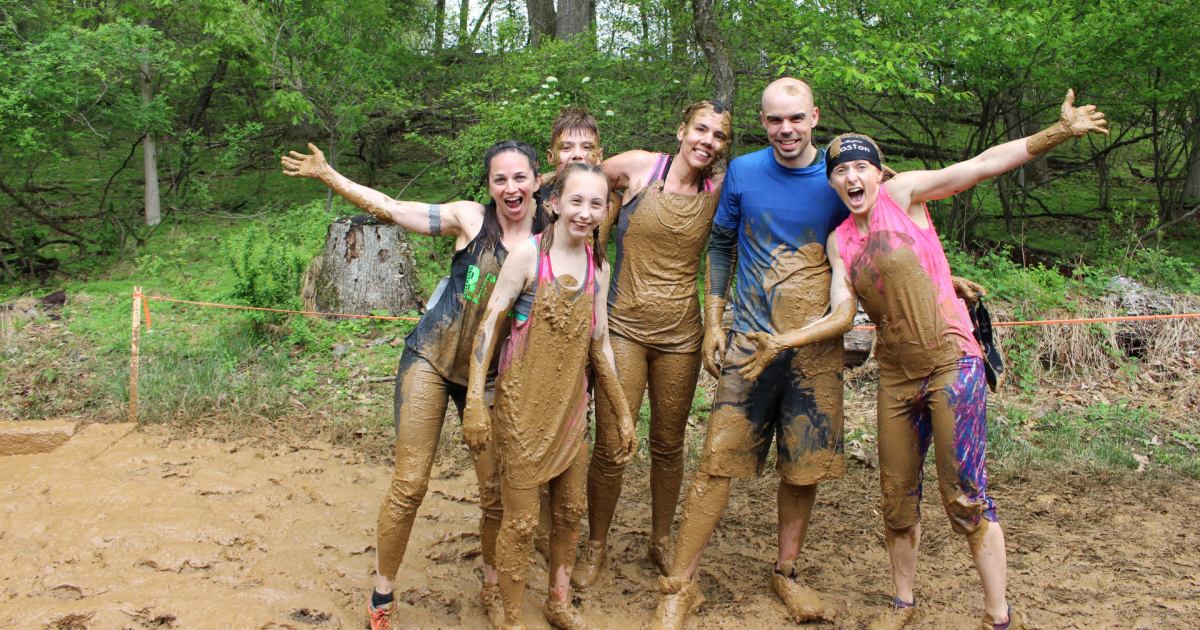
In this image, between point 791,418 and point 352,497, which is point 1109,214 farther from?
point 352,497

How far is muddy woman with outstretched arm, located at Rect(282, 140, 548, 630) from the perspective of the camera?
10.2 ft

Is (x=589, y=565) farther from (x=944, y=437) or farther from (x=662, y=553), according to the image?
(x=944, y=437)

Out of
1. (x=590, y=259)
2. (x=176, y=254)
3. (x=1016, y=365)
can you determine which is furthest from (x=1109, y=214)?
(x=176, y=254)

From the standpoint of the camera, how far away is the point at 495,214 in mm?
3248

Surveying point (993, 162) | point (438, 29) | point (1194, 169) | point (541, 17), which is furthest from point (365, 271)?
point (1194, 169)

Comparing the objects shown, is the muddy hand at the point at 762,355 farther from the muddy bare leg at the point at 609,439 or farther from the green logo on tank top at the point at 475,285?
the green logo on tank top at the point at 475,285

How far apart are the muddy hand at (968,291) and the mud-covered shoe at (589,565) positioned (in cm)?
201

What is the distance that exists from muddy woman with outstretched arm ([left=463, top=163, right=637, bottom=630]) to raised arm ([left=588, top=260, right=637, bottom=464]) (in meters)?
0.03

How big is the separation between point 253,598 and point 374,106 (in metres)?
7.24

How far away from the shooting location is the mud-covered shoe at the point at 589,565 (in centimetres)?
370

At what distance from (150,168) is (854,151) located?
9122 millimetres

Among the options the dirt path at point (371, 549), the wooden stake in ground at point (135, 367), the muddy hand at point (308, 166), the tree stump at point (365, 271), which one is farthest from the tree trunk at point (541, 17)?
the muddy hand at point (308, 166)

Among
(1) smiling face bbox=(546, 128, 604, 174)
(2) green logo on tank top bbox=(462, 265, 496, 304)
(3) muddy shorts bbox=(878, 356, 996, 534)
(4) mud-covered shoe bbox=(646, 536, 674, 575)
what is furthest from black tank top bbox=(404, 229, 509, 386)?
(3) muddy shorts bbox=(878, 356, 996, 534)

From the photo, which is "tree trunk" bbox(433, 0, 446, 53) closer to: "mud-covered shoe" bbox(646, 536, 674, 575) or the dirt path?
the dirt path
